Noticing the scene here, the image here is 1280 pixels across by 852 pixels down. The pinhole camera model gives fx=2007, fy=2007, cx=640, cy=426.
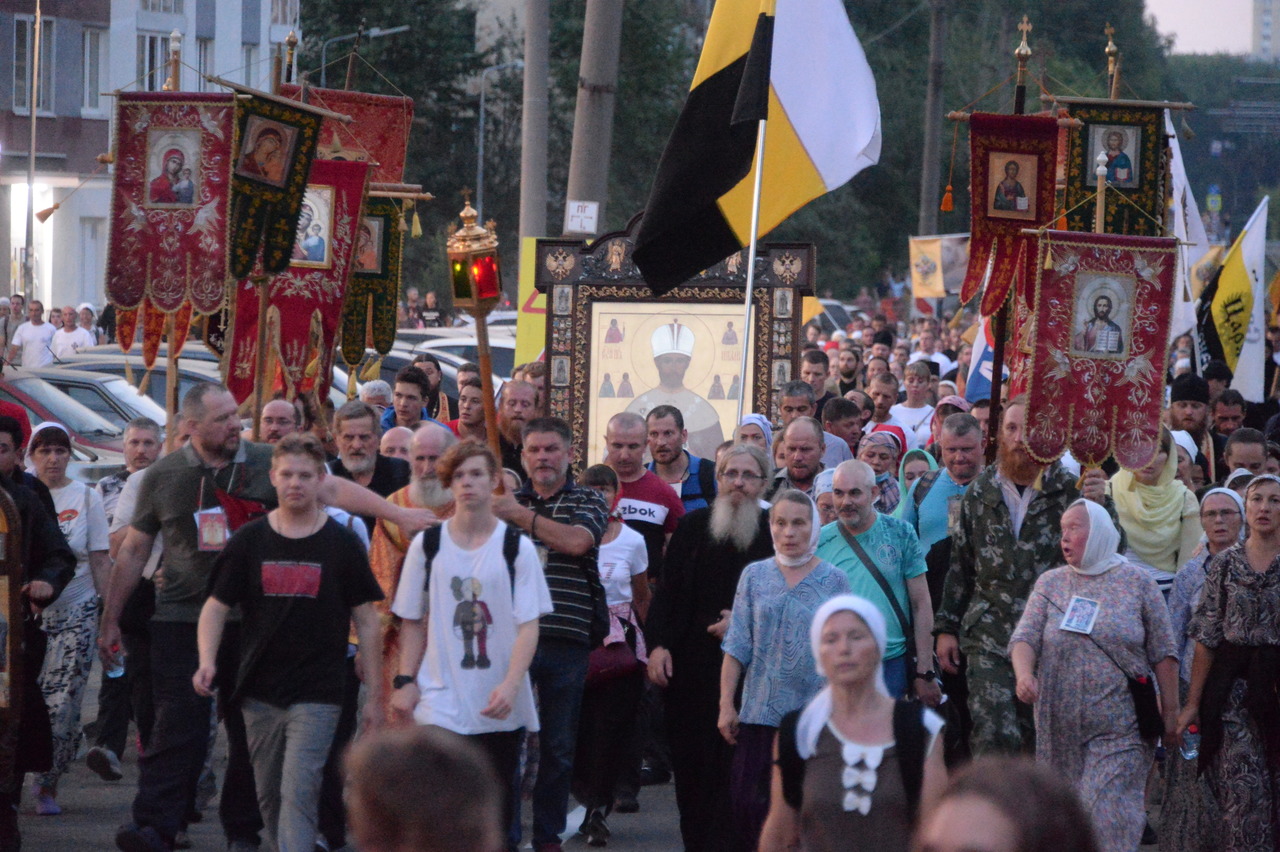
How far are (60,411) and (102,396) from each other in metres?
0.59

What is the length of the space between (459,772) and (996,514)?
562 cm

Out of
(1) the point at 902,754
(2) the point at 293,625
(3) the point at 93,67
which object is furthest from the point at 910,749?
(3) the point at 93,67

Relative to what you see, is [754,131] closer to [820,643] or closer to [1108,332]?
[1108,332]

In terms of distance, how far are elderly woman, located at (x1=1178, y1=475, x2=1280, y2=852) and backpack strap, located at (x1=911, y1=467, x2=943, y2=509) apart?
61.1 inches

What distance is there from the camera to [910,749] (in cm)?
531

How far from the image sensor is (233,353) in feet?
34.4

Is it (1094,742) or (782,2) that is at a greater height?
(782,2)

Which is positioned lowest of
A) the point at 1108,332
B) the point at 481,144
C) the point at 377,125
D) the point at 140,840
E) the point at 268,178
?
the point at 140,840

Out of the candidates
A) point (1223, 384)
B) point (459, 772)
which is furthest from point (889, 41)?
point (459, 772)

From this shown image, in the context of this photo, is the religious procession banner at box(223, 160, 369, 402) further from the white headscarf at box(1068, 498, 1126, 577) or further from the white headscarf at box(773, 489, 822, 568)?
the white headscarf at box(1068, 498, 1126, 577)

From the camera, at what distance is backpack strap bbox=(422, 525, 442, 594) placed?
22.9ft

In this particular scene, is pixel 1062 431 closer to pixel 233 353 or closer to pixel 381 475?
pixel 381 475

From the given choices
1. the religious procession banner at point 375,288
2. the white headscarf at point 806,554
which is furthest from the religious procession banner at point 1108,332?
the religious procession banner at point 375,288

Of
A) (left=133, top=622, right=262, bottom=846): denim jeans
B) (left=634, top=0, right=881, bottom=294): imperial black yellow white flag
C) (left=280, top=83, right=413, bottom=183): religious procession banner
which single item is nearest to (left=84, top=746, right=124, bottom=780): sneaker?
(left=133, top=622, right=262, bottom=846): denim jeans
